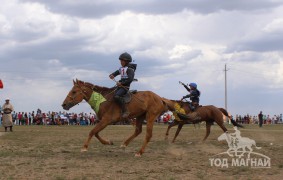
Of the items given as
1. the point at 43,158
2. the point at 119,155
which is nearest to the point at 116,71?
the point at 119,155

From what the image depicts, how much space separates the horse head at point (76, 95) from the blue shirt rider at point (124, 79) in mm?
888

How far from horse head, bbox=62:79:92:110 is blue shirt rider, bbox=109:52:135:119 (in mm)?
888

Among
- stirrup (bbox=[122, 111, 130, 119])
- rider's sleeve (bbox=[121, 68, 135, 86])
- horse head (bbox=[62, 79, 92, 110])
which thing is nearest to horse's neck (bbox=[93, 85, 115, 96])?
horse head (bbox=[62, 79, 92, 110])

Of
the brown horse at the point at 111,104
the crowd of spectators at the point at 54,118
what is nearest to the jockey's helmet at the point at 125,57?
the brown horse at the point at 111,104

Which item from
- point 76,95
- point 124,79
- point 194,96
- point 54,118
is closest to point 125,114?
point 124,79

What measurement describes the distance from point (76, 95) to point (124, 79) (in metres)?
1.53

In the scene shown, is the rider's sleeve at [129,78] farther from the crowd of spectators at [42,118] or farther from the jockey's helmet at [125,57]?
the crowd of spectators at [42,118]

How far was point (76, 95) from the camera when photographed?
12.9 metres

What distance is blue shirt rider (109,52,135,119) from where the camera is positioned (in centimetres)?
1257

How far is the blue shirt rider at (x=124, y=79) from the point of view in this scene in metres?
12.6

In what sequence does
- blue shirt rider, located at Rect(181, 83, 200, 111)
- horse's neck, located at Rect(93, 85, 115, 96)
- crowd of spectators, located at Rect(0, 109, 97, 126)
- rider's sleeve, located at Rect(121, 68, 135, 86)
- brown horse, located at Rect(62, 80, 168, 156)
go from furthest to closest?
1. crowd of spectators, located at Rect(0, 109, 97, 126)
2. blue shirt rider, located at Rect(181, 83, 200, 111)
3. horse's neck, located at Rect(93, 85, 115, 96)
4. rider's sleeve, located at Rect(121, 68, 135, 86)
5. brown horse, located at Rect(62, 80, 168, 156)

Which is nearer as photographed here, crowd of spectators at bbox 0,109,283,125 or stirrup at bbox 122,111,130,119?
stirrup at bbox 122,111,130,119

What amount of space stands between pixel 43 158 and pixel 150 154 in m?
3.16

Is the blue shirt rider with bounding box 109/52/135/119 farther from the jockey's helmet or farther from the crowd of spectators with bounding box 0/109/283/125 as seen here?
the crowd of spectators with bounding box 0/109/283/125
